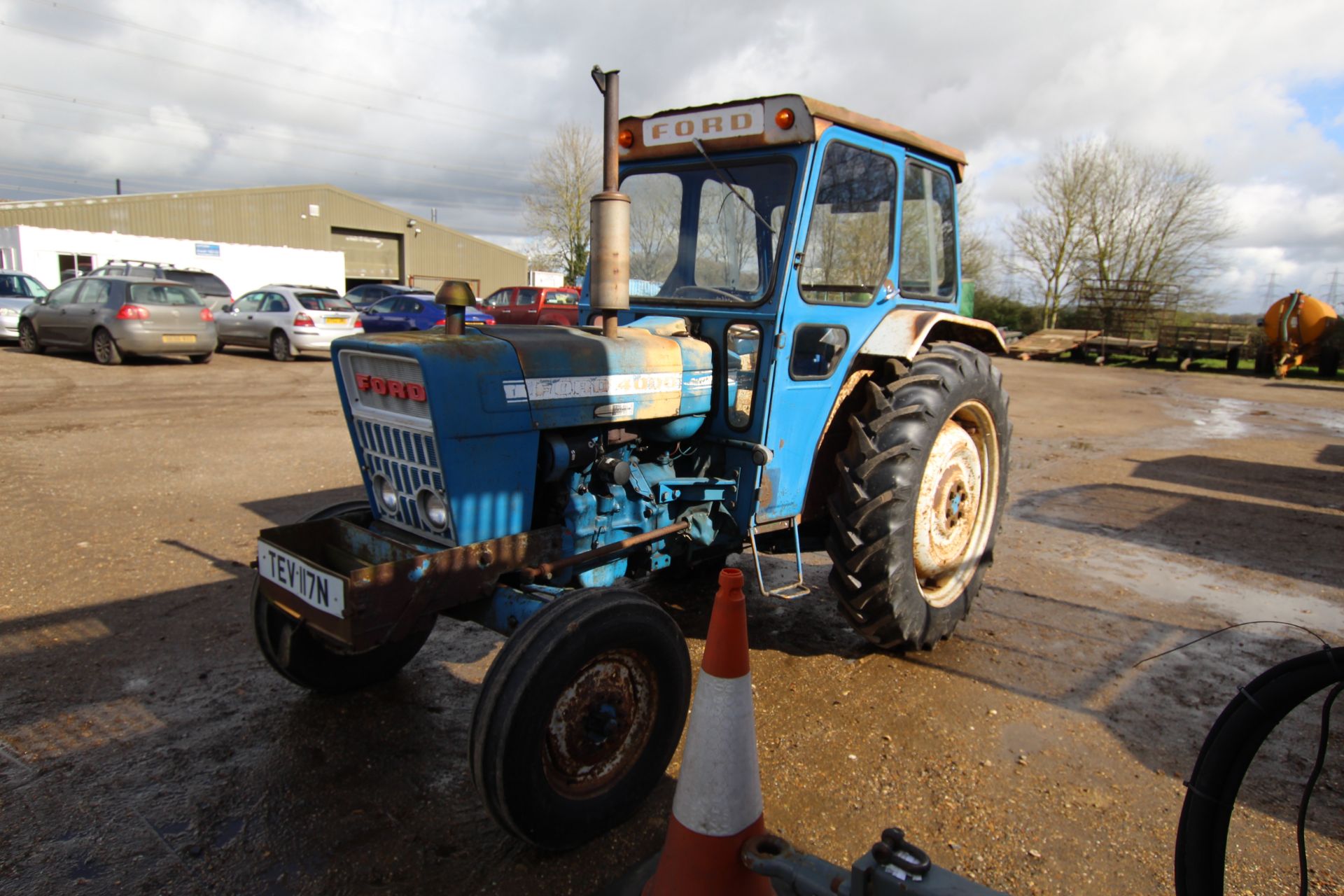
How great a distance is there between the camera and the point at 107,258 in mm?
27859

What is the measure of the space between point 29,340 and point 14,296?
2.52 m

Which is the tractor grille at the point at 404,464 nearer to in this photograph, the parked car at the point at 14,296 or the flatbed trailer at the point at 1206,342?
the parked car at the point at 14,296

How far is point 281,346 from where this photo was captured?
16.2 meters

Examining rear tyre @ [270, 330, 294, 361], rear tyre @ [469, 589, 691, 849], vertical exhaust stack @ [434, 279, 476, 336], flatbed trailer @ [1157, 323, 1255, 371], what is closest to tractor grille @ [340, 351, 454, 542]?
vertical exhaust stack @ [434, 279, 476, 336]

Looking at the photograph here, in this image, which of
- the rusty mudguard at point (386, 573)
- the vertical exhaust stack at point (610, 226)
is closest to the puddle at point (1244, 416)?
the vertical exhaust stack at point (610, 226)

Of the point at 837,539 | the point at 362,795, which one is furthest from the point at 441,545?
the point at 837,539

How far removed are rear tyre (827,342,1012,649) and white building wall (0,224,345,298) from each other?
94.0ft

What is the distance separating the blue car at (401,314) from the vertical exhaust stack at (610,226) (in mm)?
16210

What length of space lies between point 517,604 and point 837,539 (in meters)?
1.58

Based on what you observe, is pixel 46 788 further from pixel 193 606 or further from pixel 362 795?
pixel 193 606

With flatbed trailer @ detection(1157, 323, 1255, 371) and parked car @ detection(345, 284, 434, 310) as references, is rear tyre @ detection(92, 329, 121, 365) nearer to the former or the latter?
parked car @ detection(345, 284, 434, 310)

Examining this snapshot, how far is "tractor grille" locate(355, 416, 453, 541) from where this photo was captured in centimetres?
284

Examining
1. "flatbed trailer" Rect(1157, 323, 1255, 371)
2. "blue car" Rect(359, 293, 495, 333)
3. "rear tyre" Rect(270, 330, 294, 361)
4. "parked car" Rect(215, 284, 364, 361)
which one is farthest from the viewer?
"flatbed trailer" Rect(1157, 323, 1255, 371)

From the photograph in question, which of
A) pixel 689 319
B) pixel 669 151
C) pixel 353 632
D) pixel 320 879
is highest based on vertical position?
pixel 669 151
